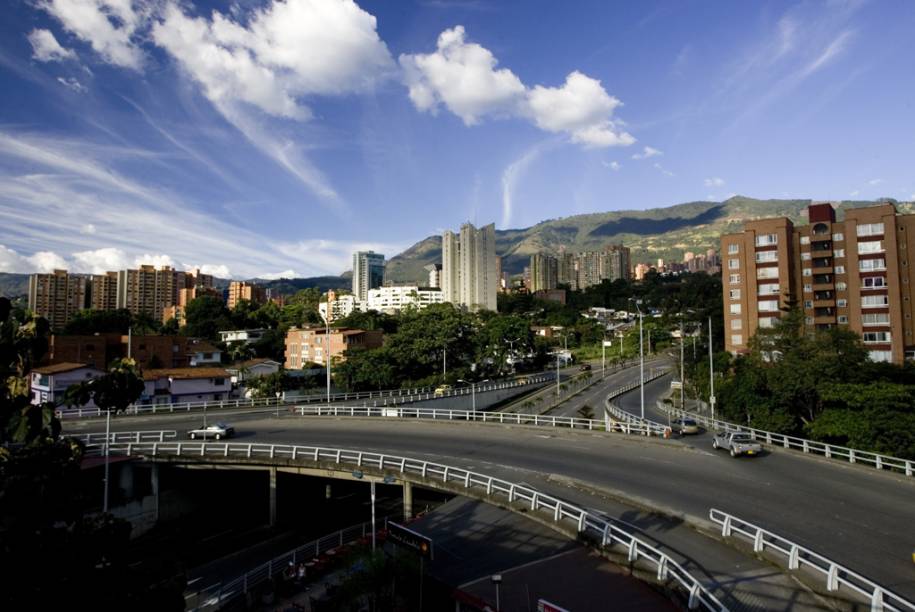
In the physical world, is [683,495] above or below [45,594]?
below

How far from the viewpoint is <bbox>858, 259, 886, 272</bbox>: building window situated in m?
59.6

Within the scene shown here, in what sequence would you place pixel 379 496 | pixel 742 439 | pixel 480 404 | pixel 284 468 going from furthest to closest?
1. pixel 480 404
2. pixel 379 496
3. pixel 284 468
4. pixel 742 439

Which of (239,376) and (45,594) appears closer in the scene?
(45,594)

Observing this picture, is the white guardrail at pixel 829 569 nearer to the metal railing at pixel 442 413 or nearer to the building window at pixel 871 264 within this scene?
the metal railing at pixel 442 413

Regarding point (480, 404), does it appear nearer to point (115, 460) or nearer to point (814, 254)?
point (115, 460)

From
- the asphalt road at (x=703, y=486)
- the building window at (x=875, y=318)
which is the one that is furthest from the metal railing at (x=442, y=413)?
the building window at (x=875, y=318)

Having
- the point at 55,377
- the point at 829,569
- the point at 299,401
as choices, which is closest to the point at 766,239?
the point at 299,401

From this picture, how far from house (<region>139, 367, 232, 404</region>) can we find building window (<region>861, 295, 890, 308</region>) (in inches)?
2782

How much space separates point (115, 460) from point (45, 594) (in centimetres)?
3106

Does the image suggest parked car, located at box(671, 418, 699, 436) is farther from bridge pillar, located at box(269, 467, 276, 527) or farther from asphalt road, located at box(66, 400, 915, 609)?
bridge pillar, located at box(269, 467, 276, 527)

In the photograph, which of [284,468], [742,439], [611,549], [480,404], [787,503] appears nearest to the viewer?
[611,549]

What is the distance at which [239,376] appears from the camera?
7419 cm

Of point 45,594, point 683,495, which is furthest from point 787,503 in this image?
point 45,594

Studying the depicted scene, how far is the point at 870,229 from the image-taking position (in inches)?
2377
